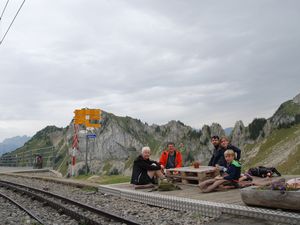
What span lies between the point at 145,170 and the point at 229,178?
3.17 m

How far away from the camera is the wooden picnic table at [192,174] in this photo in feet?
37.6

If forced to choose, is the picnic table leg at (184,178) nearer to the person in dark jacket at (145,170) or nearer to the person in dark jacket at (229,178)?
the person in dark jacket at (145,170)

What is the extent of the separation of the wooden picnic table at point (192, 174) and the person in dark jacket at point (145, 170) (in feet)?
1.70

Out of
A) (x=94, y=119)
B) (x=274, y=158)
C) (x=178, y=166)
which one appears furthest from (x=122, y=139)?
(x=178, y=166)

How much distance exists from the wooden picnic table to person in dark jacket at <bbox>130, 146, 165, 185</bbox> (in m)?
0.52

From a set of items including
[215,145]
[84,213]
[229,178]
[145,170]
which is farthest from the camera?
[145,170]

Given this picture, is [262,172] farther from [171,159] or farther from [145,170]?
[145,170]

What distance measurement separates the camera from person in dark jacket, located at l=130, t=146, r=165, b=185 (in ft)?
39.6

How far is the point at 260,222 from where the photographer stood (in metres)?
6.81

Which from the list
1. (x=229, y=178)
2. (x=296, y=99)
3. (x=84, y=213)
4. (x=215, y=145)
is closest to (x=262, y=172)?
(x=215, y=145)

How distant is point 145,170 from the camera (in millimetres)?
12375

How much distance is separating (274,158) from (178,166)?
68.6m

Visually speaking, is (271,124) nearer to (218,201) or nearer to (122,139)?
(122,139)

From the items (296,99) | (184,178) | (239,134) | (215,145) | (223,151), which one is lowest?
(184,178)
